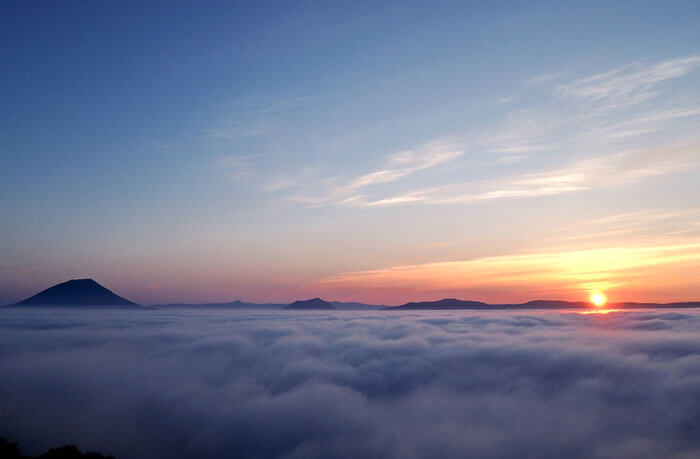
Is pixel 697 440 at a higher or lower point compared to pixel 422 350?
lower

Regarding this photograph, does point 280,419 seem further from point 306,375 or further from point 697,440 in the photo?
point 697,440

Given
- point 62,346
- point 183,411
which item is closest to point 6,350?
point 62,346

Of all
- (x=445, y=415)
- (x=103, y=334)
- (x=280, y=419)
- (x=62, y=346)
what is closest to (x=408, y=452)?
(x=445, y=415)

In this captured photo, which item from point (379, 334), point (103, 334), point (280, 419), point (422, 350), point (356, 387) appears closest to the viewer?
point (280, 419)

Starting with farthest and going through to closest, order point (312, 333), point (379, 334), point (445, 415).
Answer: point (312, 333) → point (379, 334) → point (445, 415)

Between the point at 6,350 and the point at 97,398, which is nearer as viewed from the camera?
the point at 97,398

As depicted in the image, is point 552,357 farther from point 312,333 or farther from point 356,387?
point 312,333

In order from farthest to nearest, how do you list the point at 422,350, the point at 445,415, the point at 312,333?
1. the point at 312,333
2. the point at 422,350
3. the point at 445,415

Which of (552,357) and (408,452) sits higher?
(552,357)

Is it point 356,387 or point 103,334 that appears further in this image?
point 103,334
